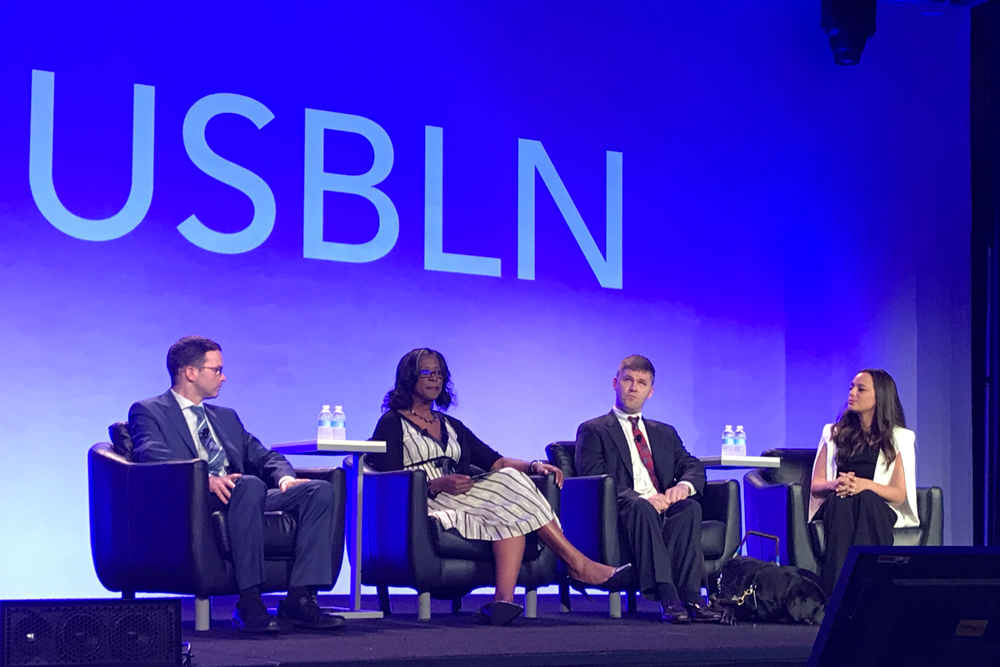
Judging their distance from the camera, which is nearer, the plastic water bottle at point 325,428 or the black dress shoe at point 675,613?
the black dress shoe at point 675,613

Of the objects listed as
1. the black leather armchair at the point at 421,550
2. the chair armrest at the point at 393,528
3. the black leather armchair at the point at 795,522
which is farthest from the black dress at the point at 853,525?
the chair armrest at the point at 393,528

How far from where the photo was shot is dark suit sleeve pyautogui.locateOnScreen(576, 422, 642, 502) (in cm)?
512

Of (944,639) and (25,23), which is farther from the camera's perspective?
(25,23)

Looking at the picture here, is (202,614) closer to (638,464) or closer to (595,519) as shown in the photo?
(595,519)

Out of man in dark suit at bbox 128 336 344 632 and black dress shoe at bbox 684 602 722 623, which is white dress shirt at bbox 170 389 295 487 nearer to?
man in dark suit at bbox 128 336 344 632

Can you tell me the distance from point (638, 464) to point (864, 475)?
97cm

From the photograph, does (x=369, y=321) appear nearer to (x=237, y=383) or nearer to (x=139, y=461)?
(x=237, y=383)

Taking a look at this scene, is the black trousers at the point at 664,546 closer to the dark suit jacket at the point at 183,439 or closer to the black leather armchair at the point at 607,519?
the black leather armchair at the point at 607,519

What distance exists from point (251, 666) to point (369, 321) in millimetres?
3036

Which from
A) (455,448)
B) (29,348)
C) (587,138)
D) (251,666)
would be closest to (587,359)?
(587,138)

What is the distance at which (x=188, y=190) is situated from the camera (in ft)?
17.9

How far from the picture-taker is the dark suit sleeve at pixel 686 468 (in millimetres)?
5156

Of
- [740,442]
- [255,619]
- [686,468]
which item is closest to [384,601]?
[255,619]

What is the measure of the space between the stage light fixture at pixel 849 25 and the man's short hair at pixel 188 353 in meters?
3.61
